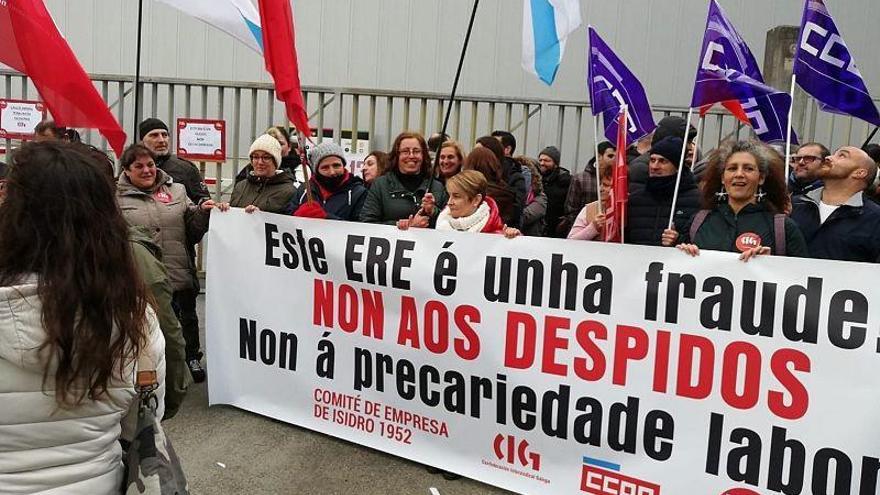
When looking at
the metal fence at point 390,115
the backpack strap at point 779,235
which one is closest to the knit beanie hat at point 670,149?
the backpack strap at point 779,235

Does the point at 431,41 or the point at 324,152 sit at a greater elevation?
the point at 431,41

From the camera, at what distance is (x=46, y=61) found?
12.7ft

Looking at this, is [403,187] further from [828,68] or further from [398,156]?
[828,68]

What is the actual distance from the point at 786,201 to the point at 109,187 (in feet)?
10.3

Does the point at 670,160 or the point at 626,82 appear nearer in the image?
the point at 670,160

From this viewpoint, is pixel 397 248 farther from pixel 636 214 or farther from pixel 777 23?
pixel 777 23

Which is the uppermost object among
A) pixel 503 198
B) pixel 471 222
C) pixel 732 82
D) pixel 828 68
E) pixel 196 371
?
pixel 828 68

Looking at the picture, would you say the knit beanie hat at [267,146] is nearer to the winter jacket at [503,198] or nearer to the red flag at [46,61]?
the red flag at [46,61]

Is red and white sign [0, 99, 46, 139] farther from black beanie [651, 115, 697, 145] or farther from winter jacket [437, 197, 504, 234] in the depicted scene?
black beanie [651, 115, 697, 145]

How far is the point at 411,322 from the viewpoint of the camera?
3.99 metres

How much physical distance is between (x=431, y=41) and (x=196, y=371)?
6.02m

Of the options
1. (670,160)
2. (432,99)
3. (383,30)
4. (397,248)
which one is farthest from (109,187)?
(383,30)

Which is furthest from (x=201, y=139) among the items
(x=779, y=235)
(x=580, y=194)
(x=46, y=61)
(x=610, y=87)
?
(x=779, y=235)

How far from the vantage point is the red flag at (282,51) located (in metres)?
4.19
